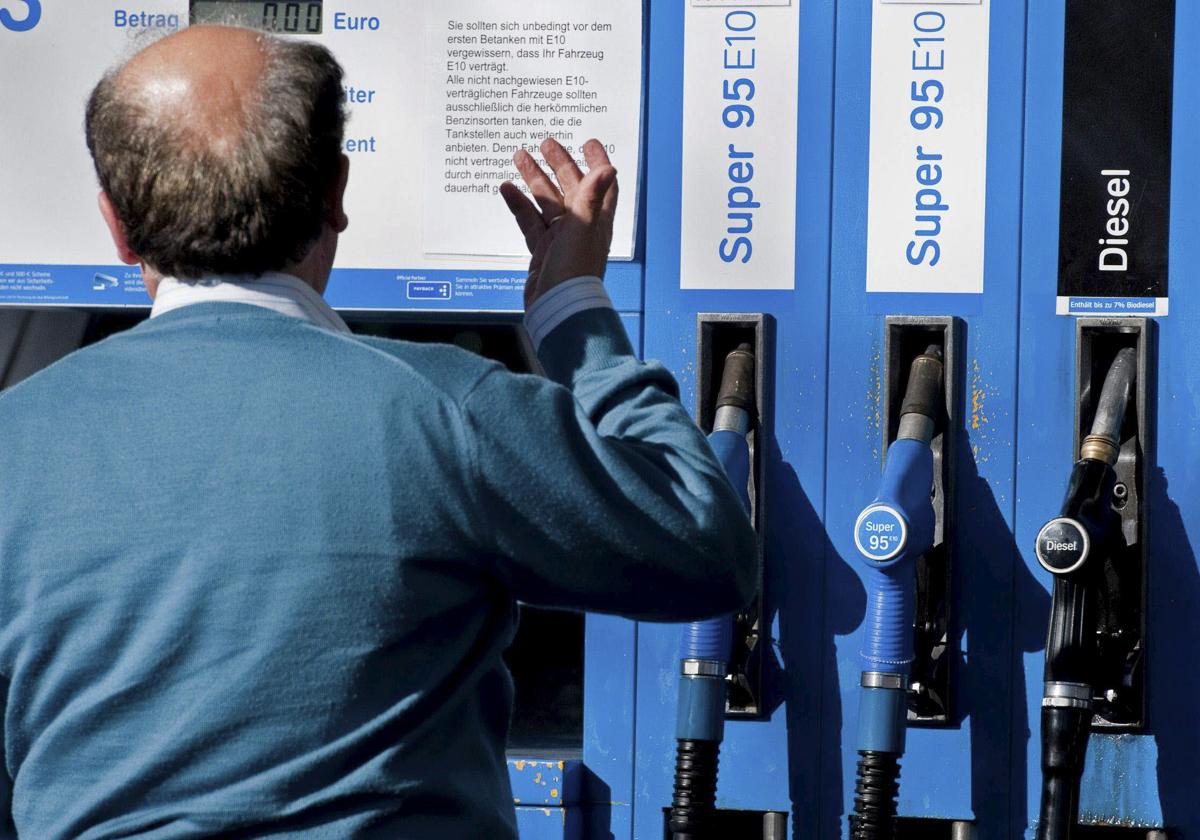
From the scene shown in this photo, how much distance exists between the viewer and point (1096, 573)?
2.15 m

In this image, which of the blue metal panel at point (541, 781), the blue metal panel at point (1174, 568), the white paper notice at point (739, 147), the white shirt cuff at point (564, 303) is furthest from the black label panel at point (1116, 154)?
the white shirt cuff at point (564, 303)

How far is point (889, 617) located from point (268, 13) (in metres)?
1.34

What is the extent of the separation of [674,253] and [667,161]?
137 mm

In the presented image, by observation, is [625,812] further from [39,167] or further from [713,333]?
[39,167]

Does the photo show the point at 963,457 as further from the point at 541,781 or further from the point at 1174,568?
the point at 541,781

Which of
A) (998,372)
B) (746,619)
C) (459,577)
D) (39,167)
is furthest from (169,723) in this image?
(39,167)

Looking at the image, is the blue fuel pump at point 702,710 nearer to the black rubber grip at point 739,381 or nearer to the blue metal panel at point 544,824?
the black rubber grip at point 739,381

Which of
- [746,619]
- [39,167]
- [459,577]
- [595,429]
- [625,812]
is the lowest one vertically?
[625,812]

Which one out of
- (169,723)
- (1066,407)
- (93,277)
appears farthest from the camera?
(93,277)

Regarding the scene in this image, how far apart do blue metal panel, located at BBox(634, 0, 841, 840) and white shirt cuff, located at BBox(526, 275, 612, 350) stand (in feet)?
3.29

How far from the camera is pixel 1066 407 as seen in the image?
90.6 inches

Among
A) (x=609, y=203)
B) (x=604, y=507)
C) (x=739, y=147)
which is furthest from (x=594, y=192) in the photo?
(x=739, y=147)

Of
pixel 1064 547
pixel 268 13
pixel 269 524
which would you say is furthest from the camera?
pixel 268 13

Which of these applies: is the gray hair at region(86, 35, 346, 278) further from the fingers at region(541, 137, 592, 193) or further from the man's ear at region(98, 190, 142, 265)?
the fingers at region(541, 137, 592, 193)
